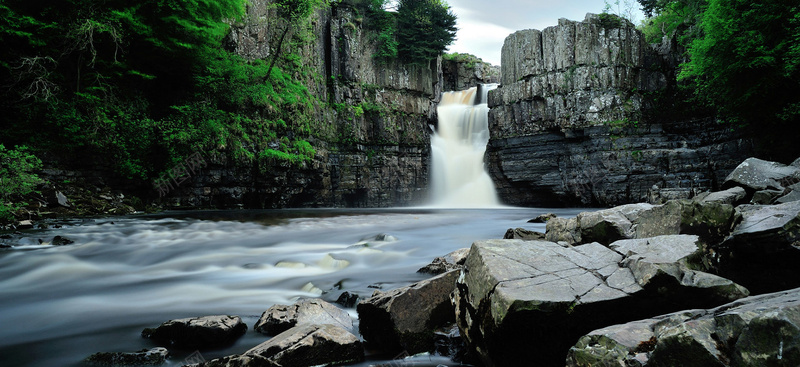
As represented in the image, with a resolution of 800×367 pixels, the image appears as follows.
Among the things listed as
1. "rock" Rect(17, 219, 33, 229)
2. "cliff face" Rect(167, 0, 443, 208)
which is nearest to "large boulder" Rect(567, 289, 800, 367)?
"rock" Rect(17, 219, 33, 229)

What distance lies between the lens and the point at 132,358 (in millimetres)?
3688

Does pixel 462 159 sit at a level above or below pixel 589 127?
below

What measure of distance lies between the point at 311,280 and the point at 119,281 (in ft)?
11.1

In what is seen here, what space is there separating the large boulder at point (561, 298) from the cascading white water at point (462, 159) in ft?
77.9

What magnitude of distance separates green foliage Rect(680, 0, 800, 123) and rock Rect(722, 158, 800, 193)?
21.9ft

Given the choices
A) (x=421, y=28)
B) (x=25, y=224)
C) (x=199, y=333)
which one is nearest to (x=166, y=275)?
(x=199, y=333)

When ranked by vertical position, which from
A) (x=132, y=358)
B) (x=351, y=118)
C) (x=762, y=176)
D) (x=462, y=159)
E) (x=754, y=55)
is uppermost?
(x=754, y=55)

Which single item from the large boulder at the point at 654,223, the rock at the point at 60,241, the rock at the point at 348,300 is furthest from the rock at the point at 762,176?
the rock at the point at 60,241

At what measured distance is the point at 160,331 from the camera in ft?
13.9

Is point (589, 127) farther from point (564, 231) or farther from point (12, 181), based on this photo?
point (12, 181)

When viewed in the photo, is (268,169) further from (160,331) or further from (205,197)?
(160,331)

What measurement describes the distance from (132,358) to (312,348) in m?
1.77

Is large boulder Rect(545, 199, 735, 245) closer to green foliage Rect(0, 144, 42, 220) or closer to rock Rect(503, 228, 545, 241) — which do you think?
rock Rect(503, 228, 545, 241)

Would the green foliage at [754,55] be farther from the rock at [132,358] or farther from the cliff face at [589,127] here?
the rock at [132,358]
